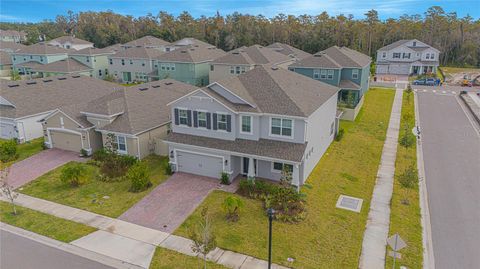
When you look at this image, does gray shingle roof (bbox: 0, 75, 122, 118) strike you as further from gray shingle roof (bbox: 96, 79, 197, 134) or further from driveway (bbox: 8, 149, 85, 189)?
gray shingle roof (bbox: 96, 79, 197, 134)

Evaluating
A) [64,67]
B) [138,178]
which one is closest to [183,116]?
[138,178]

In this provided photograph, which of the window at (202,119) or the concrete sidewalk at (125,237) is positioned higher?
the window at (202,119)

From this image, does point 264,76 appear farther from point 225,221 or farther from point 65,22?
point 65,22

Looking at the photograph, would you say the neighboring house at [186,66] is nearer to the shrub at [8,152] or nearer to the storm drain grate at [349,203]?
the shrub at [8,152]

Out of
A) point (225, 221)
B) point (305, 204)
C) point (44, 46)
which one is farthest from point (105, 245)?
point (44, 46)

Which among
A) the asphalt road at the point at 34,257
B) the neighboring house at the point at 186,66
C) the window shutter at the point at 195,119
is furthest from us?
the neighboring house at the point at 186,66

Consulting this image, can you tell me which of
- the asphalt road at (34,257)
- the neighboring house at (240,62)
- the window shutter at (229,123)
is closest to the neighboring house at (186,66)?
the neighboring house at (240,62)

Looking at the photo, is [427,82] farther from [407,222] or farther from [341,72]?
[407,222]
